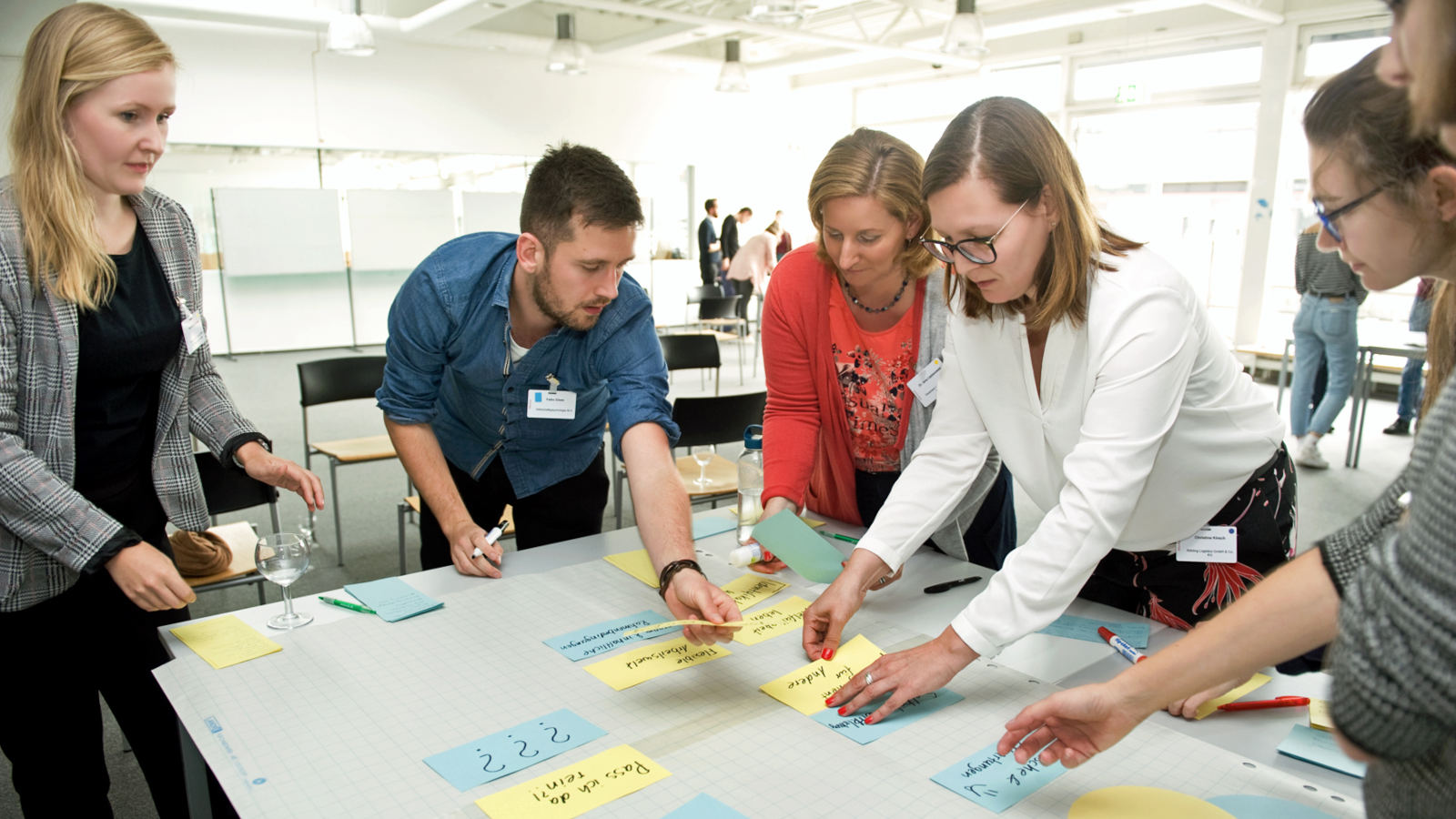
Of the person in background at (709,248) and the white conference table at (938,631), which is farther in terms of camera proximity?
the person in background at (709,248)

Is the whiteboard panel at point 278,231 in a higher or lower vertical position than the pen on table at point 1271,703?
higher

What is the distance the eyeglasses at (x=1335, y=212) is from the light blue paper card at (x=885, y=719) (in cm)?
71

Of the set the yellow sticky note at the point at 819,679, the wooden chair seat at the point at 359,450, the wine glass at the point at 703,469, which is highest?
the yellow sticky note at the point at 819,679

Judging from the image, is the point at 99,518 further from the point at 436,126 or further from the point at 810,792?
the point at 436,126

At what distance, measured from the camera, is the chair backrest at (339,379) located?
12.2 feet

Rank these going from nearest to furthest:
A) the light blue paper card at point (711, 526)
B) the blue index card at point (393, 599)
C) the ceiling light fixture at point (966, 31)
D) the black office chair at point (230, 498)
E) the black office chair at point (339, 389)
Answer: the blue index card at point (393, 599)
the light blue paper card at point (711, 526)
the black office chair at point (230, 498)
the black office chair at point (339, 389)
the ceiling light fixture at point (966, 31)

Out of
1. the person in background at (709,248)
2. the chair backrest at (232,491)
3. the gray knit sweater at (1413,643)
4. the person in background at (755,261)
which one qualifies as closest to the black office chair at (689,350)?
the chair backrest at (232,491)

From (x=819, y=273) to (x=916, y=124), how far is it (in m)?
11.1

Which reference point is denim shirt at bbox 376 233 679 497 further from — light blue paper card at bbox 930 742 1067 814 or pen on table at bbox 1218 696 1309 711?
pen on table at bbox 1218 696 1309 711

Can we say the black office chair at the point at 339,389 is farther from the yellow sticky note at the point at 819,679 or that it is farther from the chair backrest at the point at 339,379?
the yellow sticky note at the point at 819,679

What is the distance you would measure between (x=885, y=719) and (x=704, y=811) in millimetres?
302

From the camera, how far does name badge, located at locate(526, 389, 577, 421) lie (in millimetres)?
1841

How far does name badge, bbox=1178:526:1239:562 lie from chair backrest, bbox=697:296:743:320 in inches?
254

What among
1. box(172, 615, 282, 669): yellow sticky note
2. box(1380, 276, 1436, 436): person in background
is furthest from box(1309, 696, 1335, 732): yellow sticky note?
box(1380, 276, 1436, 436): person in background
